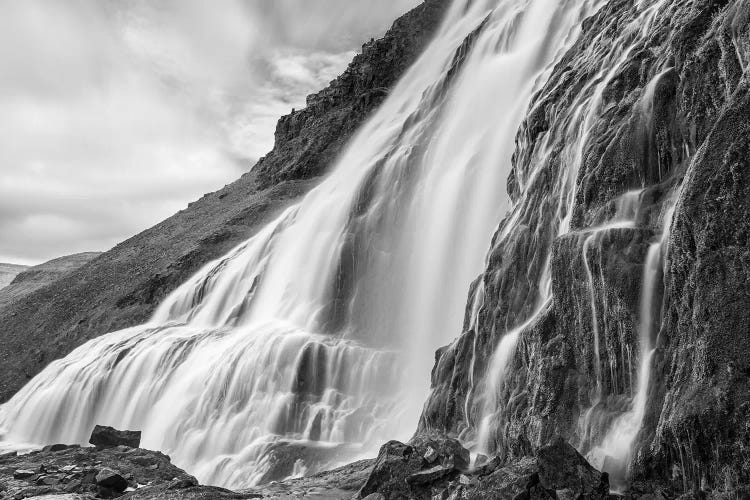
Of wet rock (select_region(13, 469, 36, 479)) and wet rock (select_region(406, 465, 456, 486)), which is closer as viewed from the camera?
wet rock (select_region(406, 465, 456, 486))

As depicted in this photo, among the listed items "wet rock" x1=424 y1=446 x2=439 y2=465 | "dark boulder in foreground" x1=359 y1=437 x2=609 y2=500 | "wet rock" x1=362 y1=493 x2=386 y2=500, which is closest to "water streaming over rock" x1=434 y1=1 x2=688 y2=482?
"dark boulder in foreground" x1=359 y1=437 x2=609 y2=500

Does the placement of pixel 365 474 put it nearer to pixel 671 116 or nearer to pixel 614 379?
pixel 614 379

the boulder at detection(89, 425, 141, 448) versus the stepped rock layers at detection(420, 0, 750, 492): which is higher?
the stepped rock layers at detection(420, 0, 750, 492)

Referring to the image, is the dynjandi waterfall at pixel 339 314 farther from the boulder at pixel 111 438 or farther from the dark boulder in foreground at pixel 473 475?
the dark boulder in foreground at pixel 473 475

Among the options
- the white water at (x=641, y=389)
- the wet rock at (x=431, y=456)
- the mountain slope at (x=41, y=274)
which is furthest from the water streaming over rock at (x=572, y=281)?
the mountain slope at (x=41, y=274)

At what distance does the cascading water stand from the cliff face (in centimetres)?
544

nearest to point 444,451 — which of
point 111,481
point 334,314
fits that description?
point 111,481

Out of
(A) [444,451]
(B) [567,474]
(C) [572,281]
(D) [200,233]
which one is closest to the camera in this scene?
(B) [567,474]

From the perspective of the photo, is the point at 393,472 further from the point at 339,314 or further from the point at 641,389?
the point at 339,314

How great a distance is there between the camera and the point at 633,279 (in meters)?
10.6

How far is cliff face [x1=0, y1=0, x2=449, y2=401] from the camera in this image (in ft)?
141

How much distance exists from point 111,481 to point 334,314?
42.1 feet

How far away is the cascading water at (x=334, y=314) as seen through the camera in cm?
2116

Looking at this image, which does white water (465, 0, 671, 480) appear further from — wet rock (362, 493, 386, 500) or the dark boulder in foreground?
wet rock (362, 493, 386, 500)
